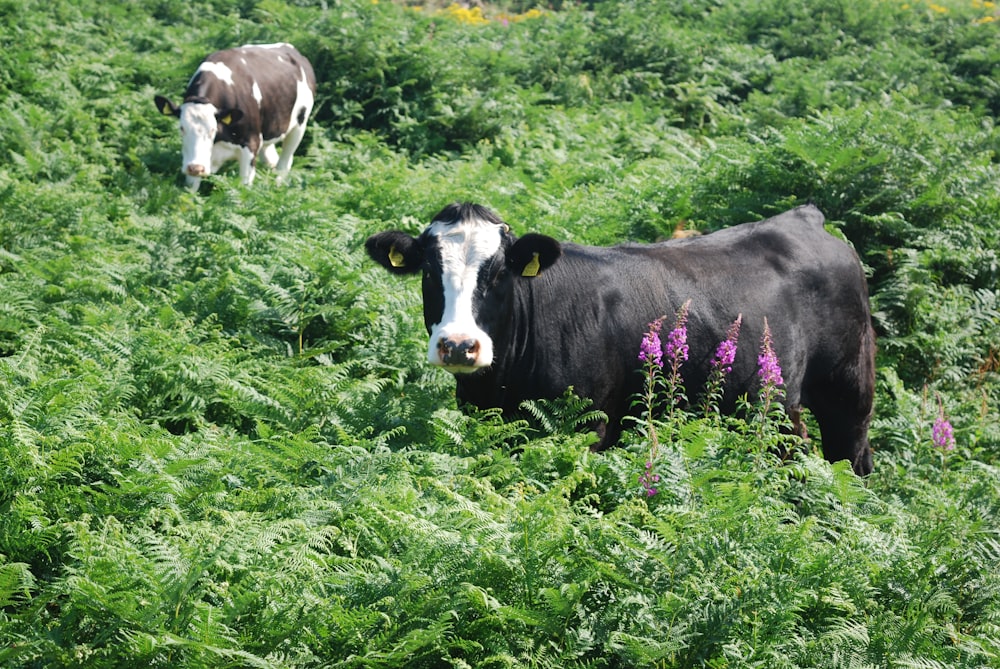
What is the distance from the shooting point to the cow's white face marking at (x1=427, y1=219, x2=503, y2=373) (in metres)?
6.18

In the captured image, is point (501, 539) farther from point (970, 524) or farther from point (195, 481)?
point (970, 524)

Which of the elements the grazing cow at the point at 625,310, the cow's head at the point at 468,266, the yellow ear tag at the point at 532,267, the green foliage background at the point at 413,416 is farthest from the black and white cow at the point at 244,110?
the yellow ear tag at the point at 532,267

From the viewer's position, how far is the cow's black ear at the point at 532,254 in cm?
662

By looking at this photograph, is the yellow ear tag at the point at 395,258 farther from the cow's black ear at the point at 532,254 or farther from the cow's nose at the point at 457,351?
the cow's nose at the point at 457,351

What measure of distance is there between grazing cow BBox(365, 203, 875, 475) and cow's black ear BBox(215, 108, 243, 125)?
7.82 m

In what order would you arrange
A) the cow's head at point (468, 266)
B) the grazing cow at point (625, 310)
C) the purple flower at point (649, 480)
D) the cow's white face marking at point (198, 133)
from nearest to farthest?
1. the purple flower at point (649, 480)
2. the cow's head at point (468, 266)
3. the grazing cow at point (625, 310)
4. the cow's white face marking at point (198, 133)

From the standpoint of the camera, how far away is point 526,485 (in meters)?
5.62

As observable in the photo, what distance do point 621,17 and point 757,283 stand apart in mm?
13103

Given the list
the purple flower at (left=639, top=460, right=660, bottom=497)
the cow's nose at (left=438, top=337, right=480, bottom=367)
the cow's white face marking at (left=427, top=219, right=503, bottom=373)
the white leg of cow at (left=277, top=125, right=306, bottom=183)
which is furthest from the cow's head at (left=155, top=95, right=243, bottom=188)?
the purple flower at (left=639, top=460, right=660, bottom=497)

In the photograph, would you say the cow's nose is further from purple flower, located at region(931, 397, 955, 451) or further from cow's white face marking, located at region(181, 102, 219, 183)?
cow's white face marking, located at region(181, 102, 219, 183)

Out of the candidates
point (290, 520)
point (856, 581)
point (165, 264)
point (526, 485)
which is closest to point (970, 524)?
point (856, 581)

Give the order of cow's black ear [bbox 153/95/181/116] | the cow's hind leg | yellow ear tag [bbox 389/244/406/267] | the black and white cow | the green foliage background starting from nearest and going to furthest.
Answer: the green foliage background → yellow ear tag [bbox 389/244/406/267] → the cow's hind leg → the black and white cow → cow's black ear [bbox 153/95/181/116]

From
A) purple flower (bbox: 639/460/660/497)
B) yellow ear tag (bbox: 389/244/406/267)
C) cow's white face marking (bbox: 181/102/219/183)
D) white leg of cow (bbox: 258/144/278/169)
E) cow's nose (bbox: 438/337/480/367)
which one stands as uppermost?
yellow ear tag (bbox: 389/244/406/267)

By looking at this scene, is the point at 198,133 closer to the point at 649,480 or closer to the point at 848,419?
the point at 848,419
